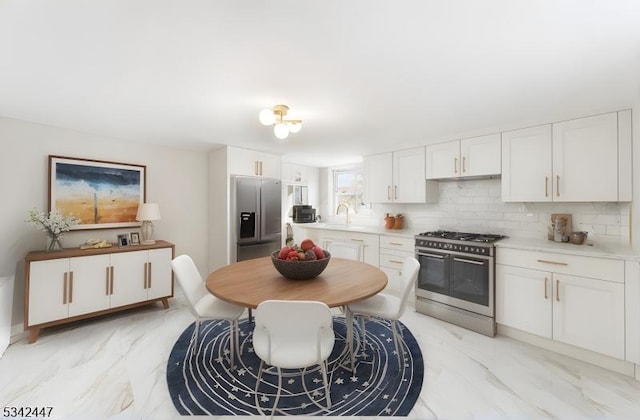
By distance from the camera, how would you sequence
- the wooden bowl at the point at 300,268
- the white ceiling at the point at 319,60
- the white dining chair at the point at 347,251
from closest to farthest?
the white ceiling at the point at 319,60
the wooden bowl at the point at 300,268
the white dining chair at the point at 347,251

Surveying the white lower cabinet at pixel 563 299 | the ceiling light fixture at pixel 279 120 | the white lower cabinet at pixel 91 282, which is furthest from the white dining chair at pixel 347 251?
the white lower cabinet at pixel 91 282

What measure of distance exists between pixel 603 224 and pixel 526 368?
65.2 inches

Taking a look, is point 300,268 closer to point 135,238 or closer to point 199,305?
point 199,305

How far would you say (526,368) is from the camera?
6.91 ft

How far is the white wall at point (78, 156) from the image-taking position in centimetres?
261

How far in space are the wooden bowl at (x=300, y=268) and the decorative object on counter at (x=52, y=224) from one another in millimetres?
2440

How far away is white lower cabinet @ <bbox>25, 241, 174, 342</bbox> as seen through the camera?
2441 millimetres

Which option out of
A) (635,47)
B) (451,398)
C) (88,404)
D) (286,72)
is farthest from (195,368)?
(635,47)

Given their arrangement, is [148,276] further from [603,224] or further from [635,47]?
[603,224]

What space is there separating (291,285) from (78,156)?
3.10 meters

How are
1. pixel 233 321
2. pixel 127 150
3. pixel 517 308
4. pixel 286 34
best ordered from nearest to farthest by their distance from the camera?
pixel 286 34 < pixel 233 321 < pixel 517 308 < pixel 127 150

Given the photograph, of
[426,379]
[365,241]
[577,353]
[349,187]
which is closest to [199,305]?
[426,379]

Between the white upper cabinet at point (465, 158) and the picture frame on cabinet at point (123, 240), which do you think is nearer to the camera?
the white upper cabinet at point (465, 158)

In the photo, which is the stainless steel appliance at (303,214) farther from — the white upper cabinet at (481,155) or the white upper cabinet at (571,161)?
the white upper cabinet at (571,161)
